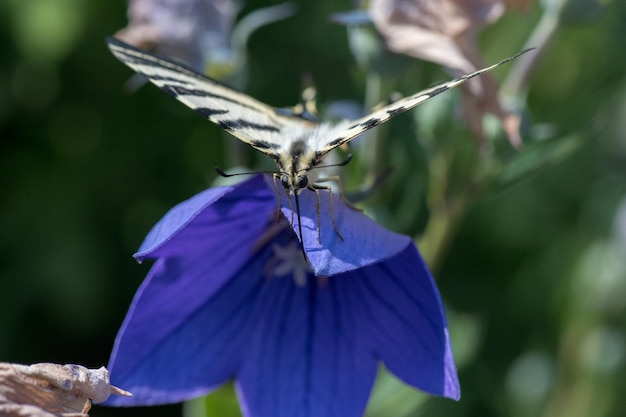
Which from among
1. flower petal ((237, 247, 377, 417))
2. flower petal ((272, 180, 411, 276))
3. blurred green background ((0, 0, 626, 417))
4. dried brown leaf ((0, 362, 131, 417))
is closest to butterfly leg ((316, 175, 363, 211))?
flower petal ((272, 180, 411, 276))

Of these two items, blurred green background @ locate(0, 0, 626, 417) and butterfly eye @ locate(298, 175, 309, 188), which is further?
blurred green background @ locate(0, 0, 626, 417)

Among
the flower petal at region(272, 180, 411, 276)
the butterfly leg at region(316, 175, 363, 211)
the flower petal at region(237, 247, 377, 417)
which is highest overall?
the butterfly leg at region(316, 175, 363, 211)

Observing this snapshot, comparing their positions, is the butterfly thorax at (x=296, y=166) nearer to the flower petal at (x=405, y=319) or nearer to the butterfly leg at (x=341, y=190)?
the butterfly leg at (x=341, y=190)

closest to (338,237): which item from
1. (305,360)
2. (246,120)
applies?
(246,120)

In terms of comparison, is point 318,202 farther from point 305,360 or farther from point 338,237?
point 305,360

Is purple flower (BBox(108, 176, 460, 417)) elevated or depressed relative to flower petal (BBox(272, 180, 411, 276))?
depressed

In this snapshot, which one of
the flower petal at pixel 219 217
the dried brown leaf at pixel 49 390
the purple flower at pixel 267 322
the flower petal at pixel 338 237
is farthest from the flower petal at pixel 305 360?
the dried brown leaf at pixel 49 390

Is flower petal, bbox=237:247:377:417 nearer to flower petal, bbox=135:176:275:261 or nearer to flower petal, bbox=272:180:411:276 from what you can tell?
flower petal, bbox=135:176:275:261

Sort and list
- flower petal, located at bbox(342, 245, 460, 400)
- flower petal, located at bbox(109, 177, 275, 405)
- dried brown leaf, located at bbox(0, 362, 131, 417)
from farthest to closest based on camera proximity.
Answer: flower petal, located at bbox(109, 177, 275, 405)
flower petal, located at bbox(342, 245, 460, 400)
dried brown leaf, located at bbox(0, 362, 131, 417)
